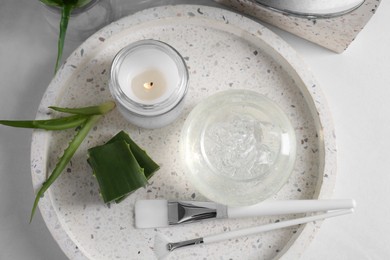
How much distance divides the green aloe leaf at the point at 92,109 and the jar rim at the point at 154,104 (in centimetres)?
3

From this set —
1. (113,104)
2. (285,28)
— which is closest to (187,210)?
(113,104)

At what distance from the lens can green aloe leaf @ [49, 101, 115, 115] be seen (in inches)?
27.9

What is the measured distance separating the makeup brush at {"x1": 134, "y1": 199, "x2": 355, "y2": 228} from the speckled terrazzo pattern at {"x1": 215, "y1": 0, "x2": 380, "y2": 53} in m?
0.20

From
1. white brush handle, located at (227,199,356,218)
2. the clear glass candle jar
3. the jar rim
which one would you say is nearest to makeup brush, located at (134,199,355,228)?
white brush handle, located at (227,199,356,218)

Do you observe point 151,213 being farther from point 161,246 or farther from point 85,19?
point 85,19

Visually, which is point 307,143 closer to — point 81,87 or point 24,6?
point 81,87

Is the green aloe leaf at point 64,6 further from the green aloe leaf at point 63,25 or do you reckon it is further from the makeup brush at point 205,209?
the makeup brush at point 205,209

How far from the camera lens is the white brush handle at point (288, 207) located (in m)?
0.70

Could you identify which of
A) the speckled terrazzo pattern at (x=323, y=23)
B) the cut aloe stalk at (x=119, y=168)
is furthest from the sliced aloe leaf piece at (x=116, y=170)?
the speckled terrazzo pattern at (x=323, y=23)

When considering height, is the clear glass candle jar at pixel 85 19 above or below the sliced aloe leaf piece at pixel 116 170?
above

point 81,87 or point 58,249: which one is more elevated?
point 81,87

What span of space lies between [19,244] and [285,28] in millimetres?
430

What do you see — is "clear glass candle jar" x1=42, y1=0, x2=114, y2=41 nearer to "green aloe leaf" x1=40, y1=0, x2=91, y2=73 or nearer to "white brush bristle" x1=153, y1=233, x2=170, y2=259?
"green aloe leaf" x1=40, y1=0, x2=91, y2=73

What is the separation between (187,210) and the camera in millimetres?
720
